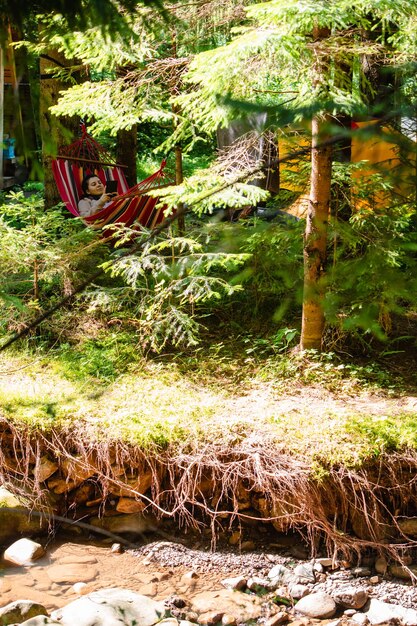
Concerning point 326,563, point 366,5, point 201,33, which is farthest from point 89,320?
point 366,5

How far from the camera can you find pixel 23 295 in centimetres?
503

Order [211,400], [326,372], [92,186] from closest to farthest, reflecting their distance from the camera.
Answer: [211,400]
[326,372]
[92,186]

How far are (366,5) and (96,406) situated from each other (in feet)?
8.68

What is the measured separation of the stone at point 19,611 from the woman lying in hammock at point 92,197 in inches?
138

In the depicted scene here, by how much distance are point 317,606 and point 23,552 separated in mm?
1609

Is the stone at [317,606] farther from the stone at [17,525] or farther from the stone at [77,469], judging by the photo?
the stone at [17,525]

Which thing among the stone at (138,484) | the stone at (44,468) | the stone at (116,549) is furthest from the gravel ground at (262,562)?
the stone at (44,468)

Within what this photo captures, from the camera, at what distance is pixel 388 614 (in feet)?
10.2

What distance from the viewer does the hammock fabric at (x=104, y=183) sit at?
5188mm

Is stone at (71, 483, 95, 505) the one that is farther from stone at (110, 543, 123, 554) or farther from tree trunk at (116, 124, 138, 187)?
tree trunk at (116, 124, 138, 187)

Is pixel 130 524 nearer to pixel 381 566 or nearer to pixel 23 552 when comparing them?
pixel 23 552

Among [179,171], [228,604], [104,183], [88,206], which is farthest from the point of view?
[104,183]

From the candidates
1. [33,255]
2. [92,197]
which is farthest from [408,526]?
[92,197]

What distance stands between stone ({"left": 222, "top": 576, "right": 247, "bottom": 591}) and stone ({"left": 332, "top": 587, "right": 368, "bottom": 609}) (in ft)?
1.51
